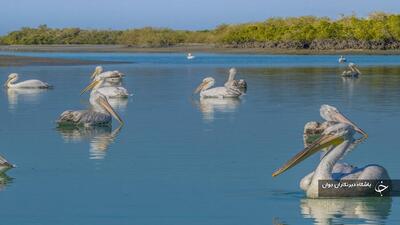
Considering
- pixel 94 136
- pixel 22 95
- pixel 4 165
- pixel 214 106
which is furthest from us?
pixel 22 95

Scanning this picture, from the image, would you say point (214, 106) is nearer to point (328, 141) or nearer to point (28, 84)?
point (28, 84)

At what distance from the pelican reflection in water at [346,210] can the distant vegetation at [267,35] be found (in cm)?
6305

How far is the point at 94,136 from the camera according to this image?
37.8 feet

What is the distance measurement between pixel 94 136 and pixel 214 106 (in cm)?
490

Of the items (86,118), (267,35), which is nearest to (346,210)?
(86,118)

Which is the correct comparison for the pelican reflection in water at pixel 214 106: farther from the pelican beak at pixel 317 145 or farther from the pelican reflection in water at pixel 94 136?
the pelican beak at pixel 317 145

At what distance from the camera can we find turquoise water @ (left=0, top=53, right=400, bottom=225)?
696 centimetres

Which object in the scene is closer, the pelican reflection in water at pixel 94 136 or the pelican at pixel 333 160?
the pelican at pixel 333 160

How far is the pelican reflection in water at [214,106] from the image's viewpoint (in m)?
14.5

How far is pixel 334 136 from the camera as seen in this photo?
7211mm

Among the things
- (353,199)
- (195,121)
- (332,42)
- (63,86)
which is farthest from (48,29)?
(353,199)

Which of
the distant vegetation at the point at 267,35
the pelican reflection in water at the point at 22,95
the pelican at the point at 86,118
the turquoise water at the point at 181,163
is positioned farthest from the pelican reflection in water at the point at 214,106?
the distant vegetation at the point at 267,35

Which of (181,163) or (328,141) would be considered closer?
(328,141)

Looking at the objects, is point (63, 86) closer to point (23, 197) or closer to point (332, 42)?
point (23, 197)
